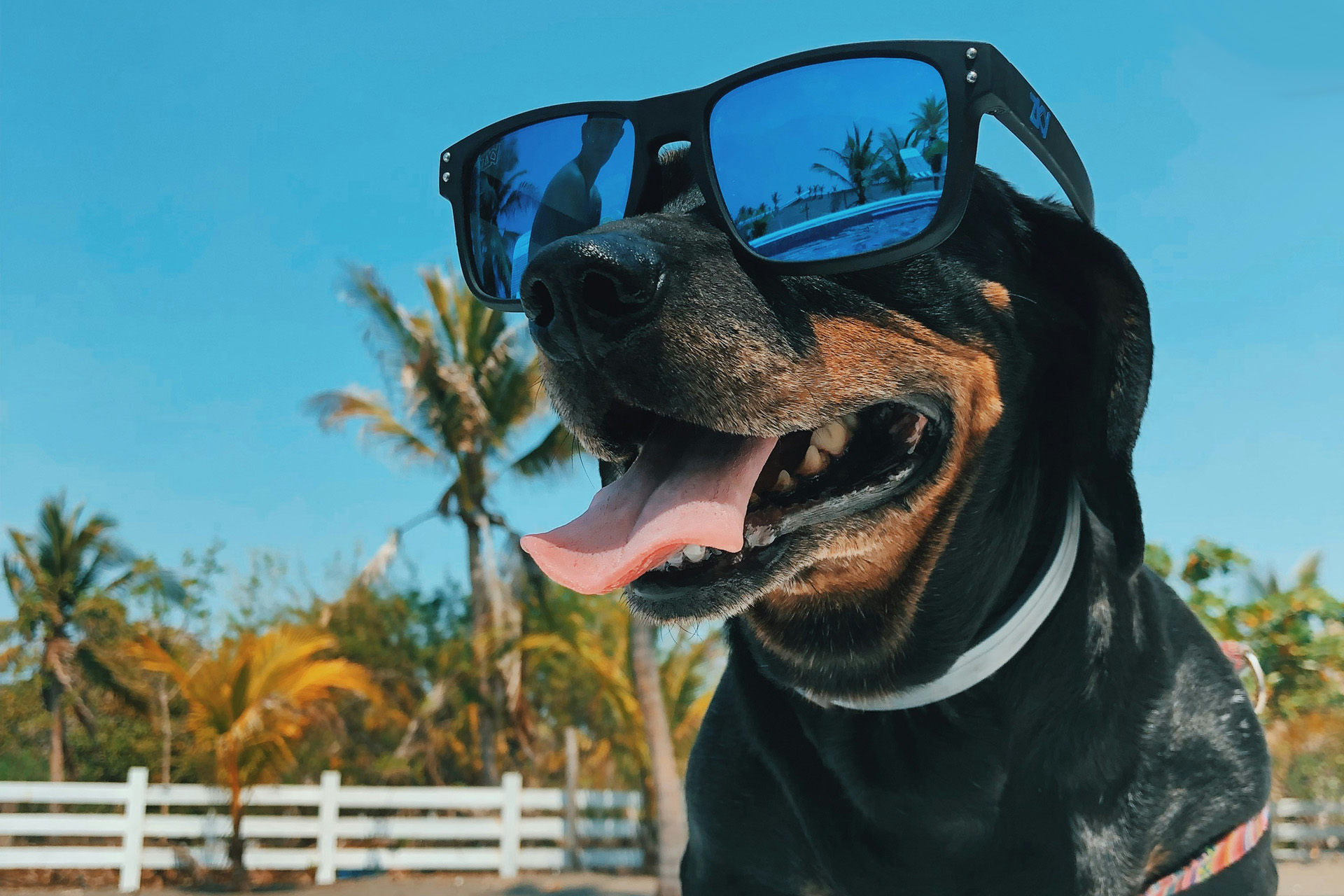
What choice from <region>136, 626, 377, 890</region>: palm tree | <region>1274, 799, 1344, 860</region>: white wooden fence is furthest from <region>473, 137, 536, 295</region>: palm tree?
<region>1274, 799, 1344, 860</region>: white wooden fence

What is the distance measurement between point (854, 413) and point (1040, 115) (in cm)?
70

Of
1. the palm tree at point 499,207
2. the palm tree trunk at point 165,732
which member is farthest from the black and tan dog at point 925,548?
the palm tree trunk at point 165,732

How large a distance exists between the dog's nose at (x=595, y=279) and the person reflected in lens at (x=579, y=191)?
2.09 feet

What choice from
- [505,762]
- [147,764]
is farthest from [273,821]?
[147,764]

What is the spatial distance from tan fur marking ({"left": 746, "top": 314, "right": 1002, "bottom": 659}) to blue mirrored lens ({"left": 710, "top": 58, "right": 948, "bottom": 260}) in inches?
6.4

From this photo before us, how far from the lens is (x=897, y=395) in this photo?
5.48 feet

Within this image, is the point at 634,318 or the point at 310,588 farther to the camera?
the point at 310,588

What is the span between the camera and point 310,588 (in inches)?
820

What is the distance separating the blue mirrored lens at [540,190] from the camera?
2131mm

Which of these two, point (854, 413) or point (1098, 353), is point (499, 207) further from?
point (1098, 353)

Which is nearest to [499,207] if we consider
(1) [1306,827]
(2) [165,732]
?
(1) [1306,827]

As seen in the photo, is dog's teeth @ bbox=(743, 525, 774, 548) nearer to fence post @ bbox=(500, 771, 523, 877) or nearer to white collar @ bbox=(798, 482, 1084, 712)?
white collar @ bbox=(798, 482, 1084, 712)

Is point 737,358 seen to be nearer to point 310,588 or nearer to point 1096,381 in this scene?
point 1096,381

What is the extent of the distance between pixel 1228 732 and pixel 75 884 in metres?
17.2
